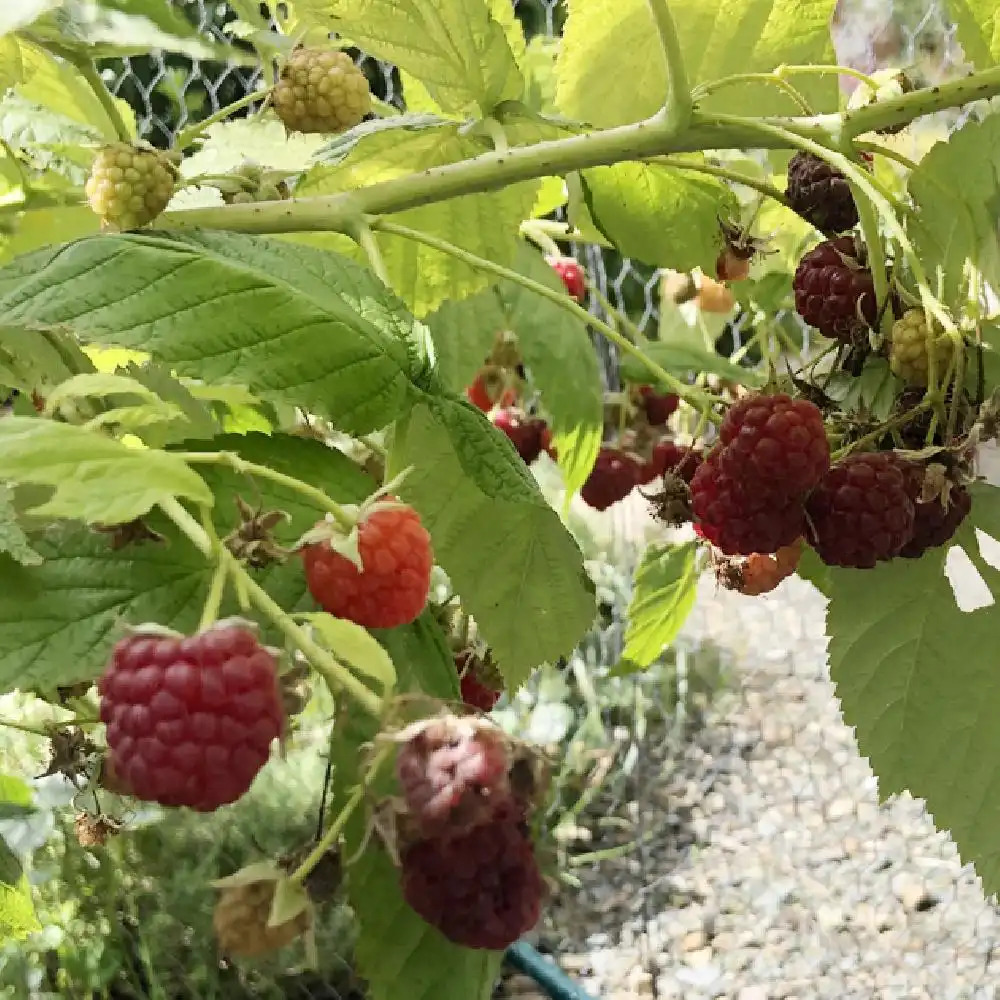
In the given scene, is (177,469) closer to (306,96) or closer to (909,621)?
(306,96)

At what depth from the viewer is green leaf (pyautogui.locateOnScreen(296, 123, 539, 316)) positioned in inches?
22.4

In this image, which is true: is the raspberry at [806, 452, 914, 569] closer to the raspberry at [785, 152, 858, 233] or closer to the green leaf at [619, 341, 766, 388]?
the raspberry at [785, 152, 858, 233]

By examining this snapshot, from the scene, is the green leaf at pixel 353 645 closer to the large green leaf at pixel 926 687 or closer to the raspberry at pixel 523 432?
the large green leaf at pixel 926 687

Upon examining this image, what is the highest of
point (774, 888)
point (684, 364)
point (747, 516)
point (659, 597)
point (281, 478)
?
point (281, 478)

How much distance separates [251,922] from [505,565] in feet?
0.65

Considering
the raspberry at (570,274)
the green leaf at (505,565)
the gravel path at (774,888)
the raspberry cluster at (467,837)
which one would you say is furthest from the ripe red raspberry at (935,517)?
the gravel path at (774,888)

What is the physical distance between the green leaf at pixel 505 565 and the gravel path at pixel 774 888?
1.30 meters

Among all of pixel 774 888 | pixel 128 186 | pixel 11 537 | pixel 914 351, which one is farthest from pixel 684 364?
pixel 774 888

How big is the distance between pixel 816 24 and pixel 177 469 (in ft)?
1.50

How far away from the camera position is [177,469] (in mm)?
289

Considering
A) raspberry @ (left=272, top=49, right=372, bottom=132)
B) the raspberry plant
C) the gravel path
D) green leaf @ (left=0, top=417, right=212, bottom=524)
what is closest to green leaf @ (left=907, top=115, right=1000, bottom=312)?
the raspberry plant

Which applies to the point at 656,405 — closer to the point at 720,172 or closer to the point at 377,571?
the point at 720,172

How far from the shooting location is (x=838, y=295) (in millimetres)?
477

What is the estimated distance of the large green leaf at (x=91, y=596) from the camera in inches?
12.8
